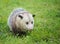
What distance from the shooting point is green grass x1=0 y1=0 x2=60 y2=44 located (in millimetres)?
6874

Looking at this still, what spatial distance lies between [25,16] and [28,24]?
287 millimetres

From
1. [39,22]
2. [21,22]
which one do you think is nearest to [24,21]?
[21,22]

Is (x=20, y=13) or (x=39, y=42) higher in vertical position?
(x=20, y=13)

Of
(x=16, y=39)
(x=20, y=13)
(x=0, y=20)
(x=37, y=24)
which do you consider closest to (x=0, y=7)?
(x=0, y=20)

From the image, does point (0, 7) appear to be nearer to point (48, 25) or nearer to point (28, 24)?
point (48, 25)

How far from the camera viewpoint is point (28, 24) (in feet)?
22.6

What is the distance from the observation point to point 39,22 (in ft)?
29.1

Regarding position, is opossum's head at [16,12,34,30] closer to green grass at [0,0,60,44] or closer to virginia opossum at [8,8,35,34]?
virginia opossum at [8,8,35,34]

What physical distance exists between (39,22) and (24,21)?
1.94m

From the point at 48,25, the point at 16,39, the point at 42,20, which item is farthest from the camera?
the point at 42,20

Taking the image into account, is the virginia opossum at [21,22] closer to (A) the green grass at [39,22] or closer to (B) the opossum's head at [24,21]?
(B) the opossum's head at [24,21]

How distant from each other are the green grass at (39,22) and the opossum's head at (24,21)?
0.30m

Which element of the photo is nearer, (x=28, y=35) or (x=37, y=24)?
(x=28, y=35)

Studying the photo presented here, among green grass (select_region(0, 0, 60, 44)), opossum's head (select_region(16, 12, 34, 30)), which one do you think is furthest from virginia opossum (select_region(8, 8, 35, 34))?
green grass (select_region(0, 0, 60, 44))
